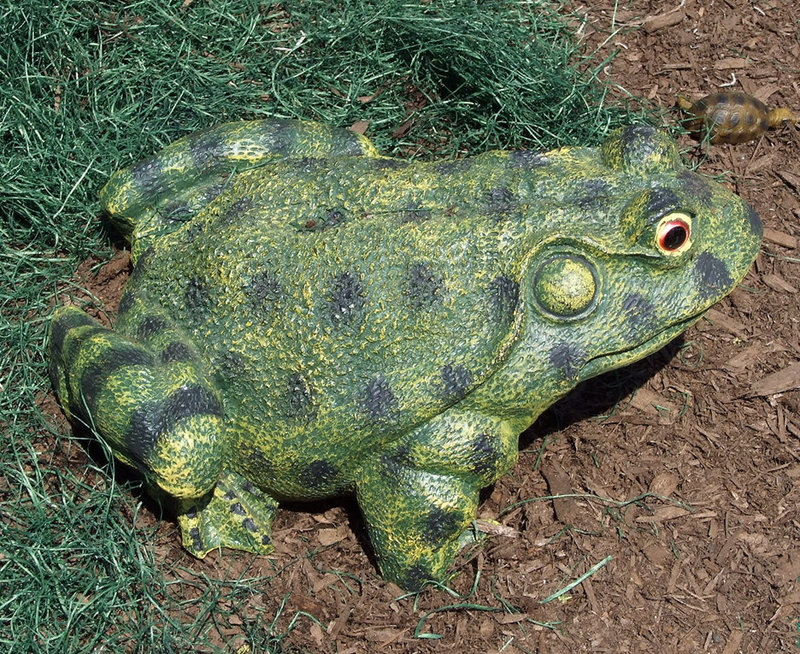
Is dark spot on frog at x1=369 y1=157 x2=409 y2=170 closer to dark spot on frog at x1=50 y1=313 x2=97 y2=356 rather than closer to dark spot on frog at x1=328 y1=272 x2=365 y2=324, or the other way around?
dark spot on frog at x1=328 y1=272 x2=365 y2=324

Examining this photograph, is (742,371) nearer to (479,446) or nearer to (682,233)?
(682,233)

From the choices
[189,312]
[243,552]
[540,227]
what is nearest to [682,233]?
[540,227]

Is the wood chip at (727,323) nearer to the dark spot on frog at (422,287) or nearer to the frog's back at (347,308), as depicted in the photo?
the frog's back at (347,308)

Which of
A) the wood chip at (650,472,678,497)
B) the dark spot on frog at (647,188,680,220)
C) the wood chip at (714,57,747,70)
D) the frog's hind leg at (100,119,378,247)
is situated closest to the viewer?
the dark spot on frog at (647,188,680,220)

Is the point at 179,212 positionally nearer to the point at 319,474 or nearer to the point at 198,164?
the point at 198,164

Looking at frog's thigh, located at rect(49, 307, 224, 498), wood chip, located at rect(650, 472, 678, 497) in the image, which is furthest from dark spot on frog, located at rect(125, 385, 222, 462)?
wood chip, located at rect(650, 472, 678, 497)

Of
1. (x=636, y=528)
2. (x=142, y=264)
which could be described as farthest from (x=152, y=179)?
(x=636, y=528)
